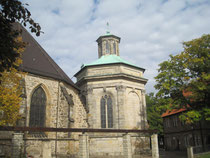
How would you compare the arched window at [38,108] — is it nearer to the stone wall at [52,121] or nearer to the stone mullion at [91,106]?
the stone wall at [52,121]

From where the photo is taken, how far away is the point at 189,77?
18125mm

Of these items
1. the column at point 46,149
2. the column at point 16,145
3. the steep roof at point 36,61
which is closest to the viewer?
the column at point 16,145

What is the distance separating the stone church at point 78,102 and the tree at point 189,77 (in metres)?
5.21

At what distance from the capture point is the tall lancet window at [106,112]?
22.7 m

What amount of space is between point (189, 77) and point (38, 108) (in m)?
13.1

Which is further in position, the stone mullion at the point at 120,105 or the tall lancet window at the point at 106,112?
the tall lancet window at the point at 106,112

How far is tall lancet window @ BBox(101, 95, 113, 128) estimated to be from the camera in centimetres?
2268

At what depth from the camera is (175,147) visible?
32125mm

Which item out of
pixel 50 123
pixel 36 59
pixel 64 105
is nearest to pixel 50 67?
pixel 36 59

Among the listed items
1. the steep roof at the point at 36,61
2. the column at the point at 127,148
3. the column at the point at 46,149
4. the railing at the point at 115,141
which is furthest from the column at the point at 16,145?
the column at the point at 127,148

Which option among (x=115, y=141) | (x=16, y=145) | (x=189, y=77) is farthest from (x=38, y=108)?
(x=189, y=77)

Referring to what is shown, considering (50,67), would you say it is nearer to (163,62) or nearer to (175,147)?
(163,62)

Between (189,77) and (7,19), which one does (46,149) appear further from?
(189,77)

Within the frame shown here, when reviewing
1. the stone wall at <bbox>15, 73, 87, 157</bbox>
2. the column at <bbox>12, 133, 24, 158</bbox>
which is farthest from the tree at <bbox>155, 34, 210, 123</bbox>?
the column at <bbox>12, 133, 24, 158</bbox>
